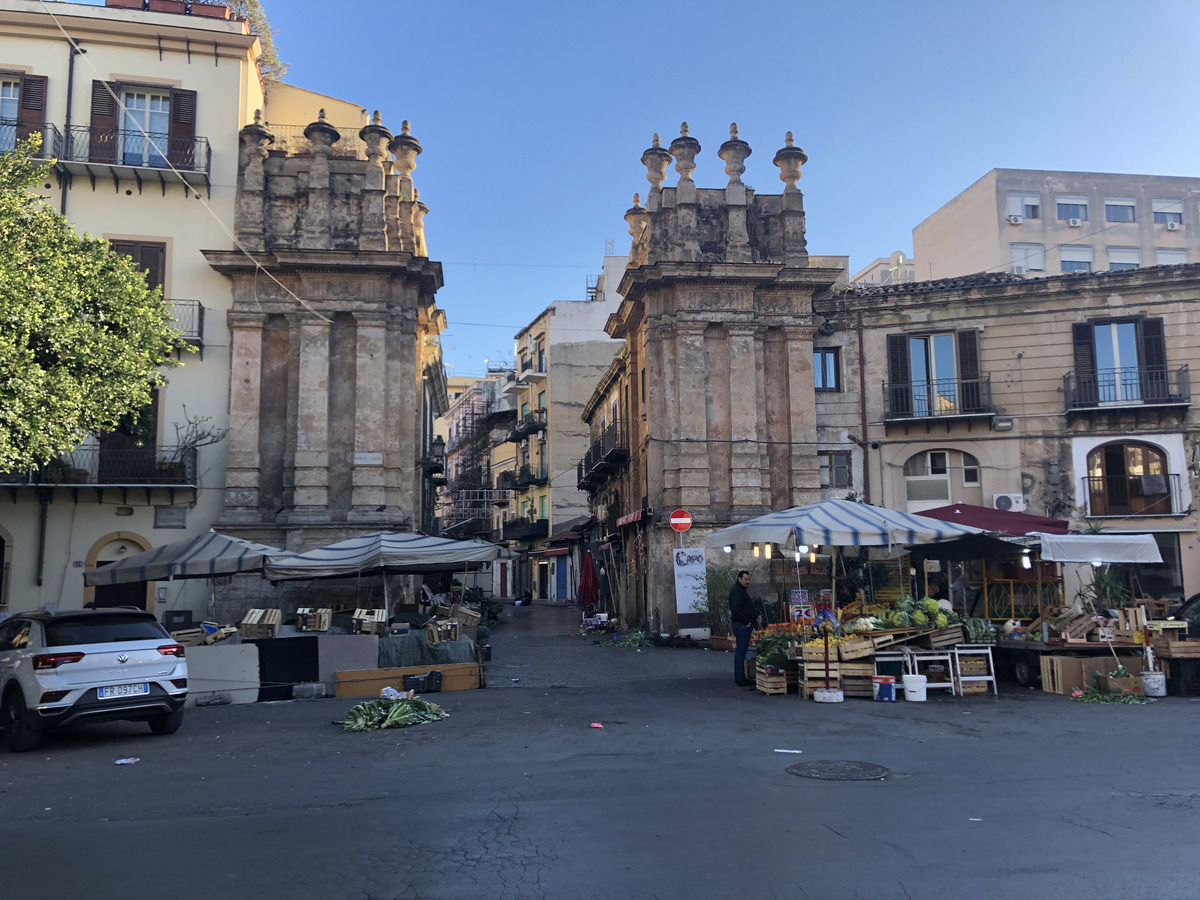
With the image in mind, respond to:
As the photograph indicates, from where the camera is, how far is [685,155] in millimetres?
24625

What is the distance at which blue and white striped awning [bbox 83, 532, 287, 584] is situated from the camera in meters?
15.2

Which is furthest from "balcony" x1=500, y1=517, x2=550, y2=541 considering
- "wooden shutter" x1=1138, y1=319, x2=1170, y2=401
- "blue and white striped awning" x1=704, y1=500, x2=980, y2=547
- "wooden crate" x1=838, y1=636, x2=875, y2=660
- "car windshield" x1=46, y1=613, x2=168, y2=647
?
"car windshield" x1=46, y1=613, x2=168, y2=647

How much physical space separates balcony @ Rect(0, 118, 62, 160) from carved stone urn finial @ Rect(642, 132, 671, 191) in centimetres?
1413

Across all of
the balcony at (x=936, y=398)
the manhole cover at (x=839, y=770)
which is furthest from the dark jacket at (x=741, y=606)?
the balcony at (x=936, y=398)

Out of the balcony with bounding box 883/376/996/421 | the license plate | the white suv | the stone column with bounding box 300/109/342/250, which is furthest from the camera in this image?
the balcony with bounding box 883/376/996/421

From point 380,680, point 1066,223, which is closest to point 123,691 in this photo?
point 380,680

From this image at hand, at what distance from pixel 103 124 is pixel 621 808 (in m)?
22.1

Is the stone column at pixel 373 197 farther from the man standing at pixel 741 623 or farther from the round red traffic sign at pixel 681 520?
the man standing at pixel 741 623

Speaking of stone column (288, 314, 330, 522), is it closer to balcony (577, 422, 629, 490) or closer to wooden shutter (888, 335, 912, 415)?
balcony (577, 422, 629, 490)

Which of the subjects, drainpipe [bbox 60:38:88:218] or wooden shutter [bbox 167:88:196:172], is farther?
wooden shutter [bbox 167:88:196:172]

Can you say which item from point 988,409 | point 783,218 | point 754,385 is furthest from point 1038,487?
point 783,218

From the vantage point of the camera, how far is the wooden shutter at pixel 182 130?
74.7 feet

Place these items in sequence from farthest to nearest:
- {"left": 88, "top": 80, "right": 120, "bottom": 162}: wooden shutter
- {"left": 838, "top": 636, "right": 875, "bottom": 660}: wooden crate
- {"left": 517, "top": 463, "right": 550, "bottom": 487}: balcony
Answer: {"left": 517, "top": 463, "right": 550, "bottom": 487}: balcony
{"left": 88, "top": 80, "right": 120, "bottom": 162}: wooden shutter
{"left": 838, "top": 636, "right": 875, "bottom": 660}: wooden crate

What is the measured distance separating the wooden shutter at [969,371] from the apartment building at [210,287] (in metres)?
13.7
